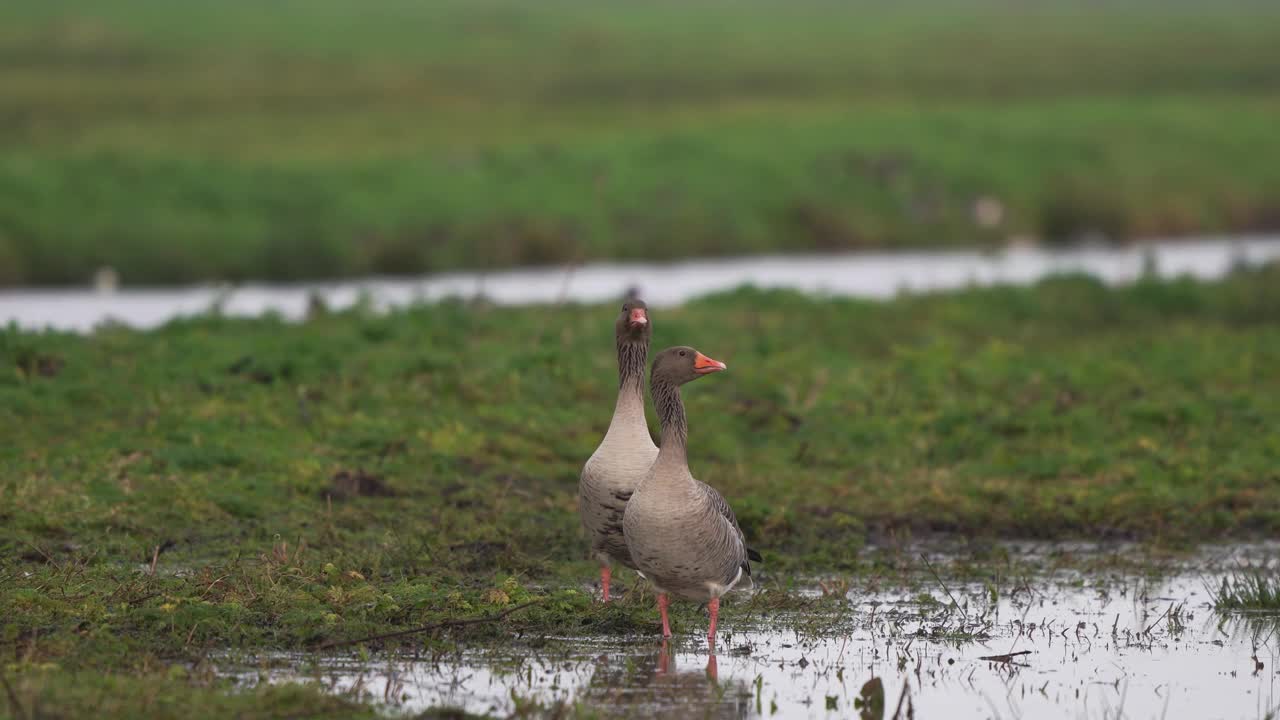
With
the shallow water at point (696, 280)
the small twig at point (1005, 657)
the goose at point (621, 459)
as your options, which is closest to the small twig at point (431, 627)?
the goose at point (621, 459)

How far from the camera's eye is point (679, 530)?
969 centimetres

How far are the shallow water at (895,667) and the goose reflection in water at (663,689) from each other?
14 mm

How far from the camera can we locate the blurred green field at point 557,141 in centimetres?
3600

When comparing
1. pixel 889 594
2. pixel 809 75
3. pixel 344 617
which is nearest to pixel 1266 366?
pixel 889 594

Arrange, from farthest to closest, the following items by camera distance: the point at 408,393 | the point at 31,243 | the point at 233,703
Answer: the point at 31,243 < the point at 408,393 < the point at 233,703

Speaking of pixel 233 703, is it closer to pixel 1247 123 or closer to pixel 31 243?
pixel 31 243

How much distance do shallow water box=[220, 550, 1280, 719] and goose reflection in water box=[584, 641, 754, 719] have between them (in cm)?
1

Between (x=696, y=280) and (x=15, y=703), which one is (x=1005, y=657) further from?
(x=696, y=280)

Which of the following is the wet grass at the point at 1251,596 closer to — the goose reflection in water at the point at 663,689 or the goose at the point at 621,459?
the goose reflection in water at the point at 663,689

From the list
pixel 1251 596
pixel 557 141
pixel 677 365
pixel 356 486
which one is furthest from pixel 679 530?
pixel 557 141

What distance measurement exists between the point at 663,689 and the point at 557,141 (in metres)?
42.5

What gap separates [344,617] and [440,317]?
9455 millimetres

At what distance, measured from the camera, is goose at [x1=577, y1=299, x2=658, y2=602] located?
417 inches

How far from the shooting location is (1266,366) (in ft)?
62.9
